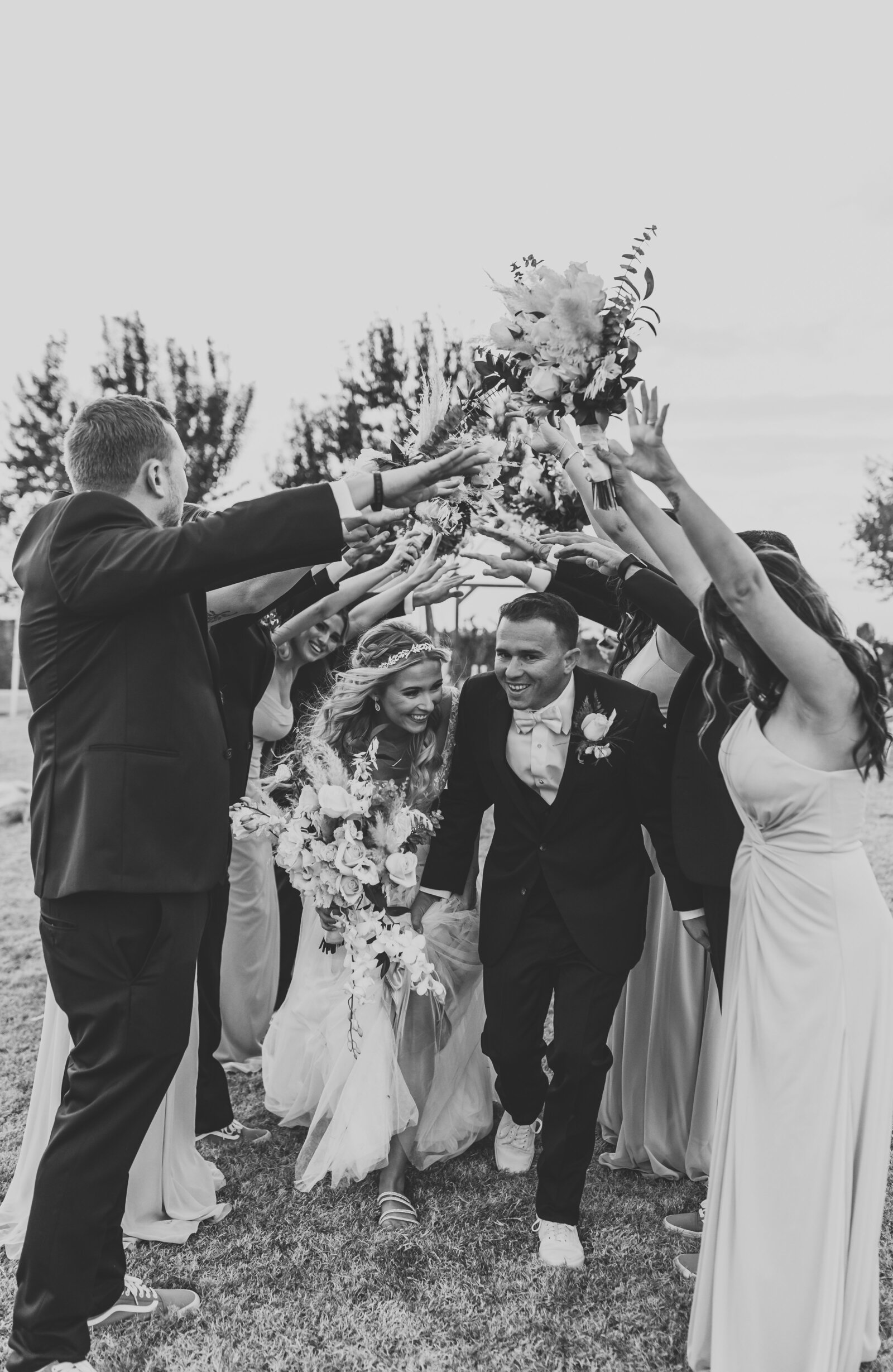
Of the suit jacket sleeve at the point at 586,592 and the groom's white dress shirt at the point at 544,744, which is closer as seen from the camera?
the groom's white dress shirt at the point at 544,744

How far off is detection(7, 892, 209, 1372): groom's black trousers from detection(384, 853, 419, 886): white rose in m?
1.25

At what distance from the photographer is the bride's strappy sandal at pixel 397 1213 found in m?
4.16

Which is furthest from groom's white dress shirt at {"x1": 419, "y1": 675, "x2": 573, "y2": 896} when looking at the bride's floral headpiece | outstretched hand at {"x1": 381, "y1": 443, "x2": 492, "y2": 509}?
outstretched hand at {"x1": 381, "y1": 443, "x2": 492, "y2": 509}

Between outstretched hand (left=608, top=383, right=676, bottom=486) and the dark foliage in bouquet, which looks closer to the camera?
outstretched hand (left=608, top=383, right=676, bottom=486)

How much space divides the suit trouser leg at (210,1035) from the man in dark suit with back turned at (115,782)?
63.2 inches

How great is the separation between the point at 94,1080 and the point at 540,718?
220 centimetres

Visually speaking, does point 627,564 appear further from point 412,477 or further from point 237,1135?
point 237,1135

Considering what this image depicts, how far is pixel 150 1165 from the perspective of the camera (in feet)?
Result: 13.4

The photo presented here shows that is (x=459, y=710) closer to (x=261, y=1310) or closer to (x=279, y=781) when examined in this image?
(x=279, y=781)

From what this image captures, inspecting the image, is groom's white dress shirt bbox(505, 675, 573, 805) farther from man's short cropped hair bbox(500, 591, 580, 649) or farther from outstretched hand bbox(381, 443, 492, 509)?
outstretched hand bbox(381, 443, 492, 509)

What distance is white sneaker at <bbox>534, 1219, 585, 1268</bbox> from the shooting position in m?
3.91

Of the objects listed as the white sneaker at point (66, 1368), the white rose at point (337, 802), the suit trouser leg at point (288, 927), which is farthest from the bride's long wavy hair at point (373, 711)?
the white sneaker at point (66, 1368)

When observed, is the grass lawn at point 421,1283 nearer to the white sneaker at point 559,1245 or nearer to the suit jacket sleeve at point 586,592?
the white sneaker at point 559,1245

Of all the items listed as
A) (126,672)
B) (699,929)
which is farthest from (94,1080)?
(699,929)
